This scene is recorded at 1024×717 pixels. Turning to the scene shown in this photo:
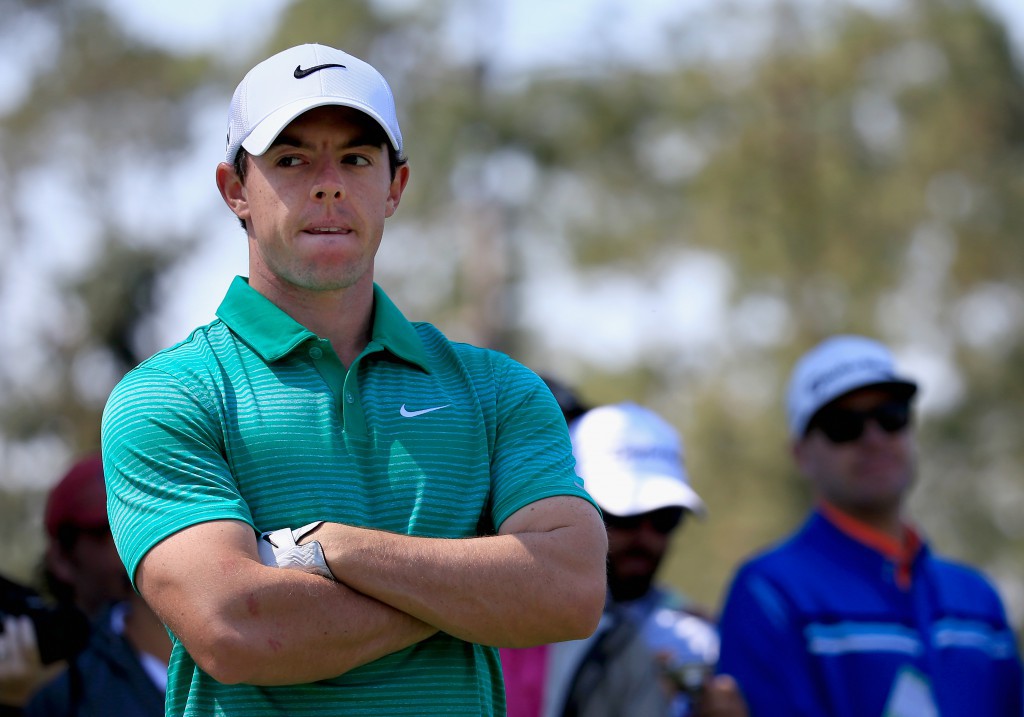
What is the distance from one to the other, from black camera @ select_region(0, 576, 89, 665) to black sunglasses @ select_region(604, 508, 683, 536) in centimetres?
189

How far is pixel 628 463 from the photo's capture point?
5523 millimetres

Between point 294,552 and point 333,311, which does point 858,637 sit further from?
point 294,552

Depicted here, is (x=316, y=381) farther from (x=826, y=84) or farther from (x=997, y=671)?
(x=826, y=84)

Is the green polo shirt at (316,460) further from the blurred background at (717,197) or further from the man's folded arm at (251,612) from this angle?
the blurred background at (717,197)

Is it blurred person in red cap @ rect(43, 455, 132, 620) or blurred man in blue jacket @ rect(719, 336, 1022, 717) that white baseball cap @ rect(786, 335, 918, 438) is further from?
blurred person in red cap @ rect(43, 455, 132, 620)


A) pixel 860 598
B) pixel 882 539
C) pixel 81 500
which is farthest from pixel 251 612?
pixel 882 539

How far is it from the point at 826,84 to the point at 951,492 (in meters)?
6.41

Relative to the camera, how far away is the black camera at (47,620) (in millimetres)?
4590

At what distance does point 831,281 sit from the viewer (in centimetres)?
2227

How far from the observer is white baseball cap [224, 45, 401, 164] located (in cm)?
320

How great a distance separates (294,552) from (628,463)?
8.97 feet

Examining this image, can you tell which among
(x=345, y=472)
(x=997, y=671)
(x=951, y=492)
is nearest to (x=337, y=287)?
(x=345, y=472)

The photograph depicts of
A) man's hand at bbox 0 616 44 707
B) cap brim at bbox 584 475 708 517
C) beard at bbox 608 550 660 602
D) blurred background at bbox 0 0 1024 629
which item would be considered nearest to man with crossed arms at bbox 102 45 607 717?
man's hand at bbox 0 616 44 707

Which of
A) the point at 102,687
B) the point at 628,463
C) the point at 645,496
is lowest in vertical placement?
the point at 102,687
